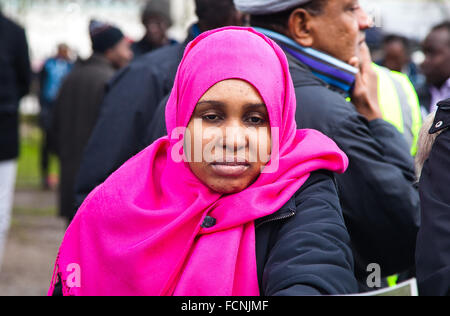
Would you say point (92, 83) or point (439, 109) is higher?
point (92, 83)

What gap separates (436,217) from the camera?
7.23 ft

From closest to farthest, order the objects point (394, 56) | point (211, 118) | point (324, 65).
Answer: point (211, 118) → point (324, 65) → point (394, 56)

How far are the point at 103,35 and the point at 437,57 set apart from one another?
307cm

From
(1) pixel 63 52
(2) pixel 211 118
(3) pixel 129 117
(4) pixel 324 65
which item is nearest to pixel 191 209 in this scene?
(2) pixel 211 118

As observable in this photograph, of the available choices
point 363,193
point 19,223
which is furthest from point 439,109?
point 19,223

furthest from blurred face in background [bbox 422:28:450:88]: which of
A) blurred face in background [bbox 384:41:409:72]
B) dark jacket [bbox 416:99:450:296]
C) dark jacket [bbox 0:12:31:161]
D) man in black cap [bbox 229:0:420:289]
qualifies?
dark jacket [bbox 416:99:450:296]

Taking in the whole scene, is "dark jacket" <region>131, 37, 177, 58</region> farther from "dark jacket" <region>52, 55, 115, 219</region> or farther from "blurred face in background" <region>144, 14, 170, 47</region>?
"dark jacket" <region>52, 55, 115, 219</region>

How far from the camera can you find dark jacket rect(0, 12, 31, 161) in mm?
5906

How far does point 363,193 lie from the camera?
2.88m

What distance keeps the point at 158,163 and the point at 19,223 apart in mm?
8039

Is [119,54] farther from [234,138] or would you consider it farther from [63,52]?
[63,52]

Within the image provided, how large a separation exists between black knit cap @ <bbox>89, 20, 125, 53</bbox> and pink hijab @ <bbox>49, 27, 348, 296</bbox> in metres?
4.96

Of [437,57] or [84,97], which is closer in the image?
[437,57]

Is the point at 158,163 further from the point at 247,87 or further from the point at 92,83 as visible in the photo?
the point at 92,83
